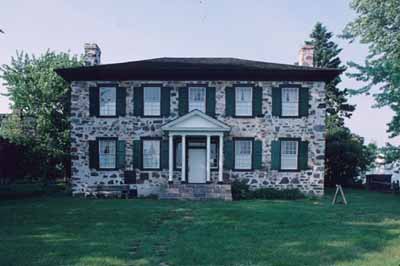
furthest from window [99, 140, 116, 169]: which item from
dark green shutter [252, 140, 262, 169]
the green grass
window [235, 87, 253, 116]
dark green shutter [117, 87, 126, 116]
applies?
dark green shutter [252, 140, 262, 169]

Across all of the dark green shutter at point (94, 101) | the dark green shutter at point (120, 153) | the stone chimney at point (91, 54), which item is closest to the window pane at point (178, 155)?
the dark green shutter at point (120, 153)

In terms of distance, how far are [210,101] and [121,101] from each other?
4442 millimetres

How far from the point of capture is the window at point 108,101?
17.1m

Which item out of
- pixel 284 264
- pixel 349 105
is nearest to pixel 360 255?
pixel 284 264

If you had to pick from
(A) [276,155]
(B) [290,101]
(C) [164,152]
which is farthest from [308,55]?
(C) [164,152]

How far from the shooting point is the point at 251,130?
16.9 meters

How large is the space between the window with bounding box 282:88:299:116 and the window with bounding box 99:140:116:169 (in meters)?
8.67

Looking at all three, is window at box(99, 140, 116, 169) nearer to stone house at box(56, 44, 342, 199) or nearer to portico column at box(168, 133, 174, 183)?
stone house at box(56, 44, 342, 199)

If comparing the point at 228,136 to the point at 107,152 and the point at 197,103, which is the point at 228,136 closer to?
the point at 197,103

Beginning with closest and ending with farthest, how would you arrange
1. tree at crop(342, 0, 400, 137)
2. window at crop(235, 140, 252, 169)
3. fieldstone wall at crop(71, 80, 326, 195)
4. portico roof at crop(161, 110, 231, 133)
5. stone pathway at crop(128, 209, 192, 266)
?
stone pathway at crop(128, 209, 192, 266) → tree at crop(342, 0, 400, 137) → portico roof at crop(161, 110, 231, 133) → fieldstone wall at crop(71, 80, 326, 195) → window at crop(235, 140, 252, 169)

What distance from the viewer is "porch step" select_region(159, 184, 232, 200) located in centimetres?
1539

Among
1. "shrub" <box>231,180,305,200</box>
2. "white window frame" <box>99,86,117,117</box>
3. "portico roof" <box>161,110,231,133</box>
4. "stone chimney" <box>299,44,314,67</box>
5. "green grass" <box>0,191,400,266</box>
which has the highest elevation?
"stone chimney" <box>299,44,314,67</box>

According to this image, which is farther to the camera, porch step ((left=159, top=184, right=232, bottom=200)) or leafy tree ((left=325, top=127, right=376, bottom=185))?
→ leafy tree ((left=325, top=127, right=376, bottom=185))

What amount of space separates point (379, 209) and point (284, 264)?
8.30 m
